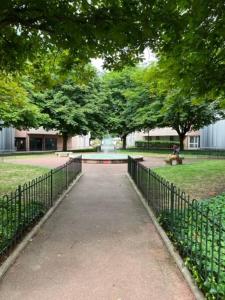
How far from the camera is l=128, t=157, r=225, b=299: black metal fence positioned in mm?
4148

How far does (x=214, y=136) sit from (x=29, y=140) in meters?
26.7

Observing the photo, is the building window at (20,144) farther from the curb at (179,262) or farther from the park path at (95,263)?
the curb at (179,262)

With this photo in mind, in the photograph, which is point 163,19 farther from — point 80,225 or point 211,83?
point 80,225

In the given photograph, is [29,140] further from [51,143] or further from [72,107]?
[72,107]

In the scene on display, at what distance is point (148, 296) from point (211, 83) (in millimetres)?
Answer: 5857

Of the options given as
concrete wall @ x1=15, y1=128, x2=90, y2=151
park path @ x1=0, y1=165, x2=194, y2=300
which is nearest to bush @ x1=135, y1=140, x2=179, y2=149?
concrete wall @ x1=15, y1=128, x2=90, y2=151

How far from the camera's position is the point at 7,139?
44625 mm

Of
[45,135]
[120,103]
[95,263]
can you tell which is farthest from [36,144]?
[95,263]

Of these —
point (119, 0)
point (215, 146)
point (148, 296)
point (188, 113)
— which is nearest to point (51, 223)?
point (148, 296)

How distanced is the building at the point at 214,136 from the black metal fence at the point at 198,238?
34.8m

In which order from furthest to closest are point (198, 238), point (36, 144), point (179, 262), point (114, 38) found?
1. point (36, 144)
2. point (198, 238)
3. point (114, 38)
4. point (179, 262)

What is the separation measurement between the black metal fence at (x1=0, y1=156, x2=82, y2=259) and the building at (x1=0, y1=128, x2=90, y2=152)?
3359cm

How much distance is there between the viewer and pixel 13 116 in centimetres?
2845

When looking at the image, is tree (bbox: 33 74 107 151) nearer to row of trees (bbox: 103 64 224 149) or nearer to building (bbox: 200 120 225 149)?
row of trees (bbox: 103 64 224 149)
